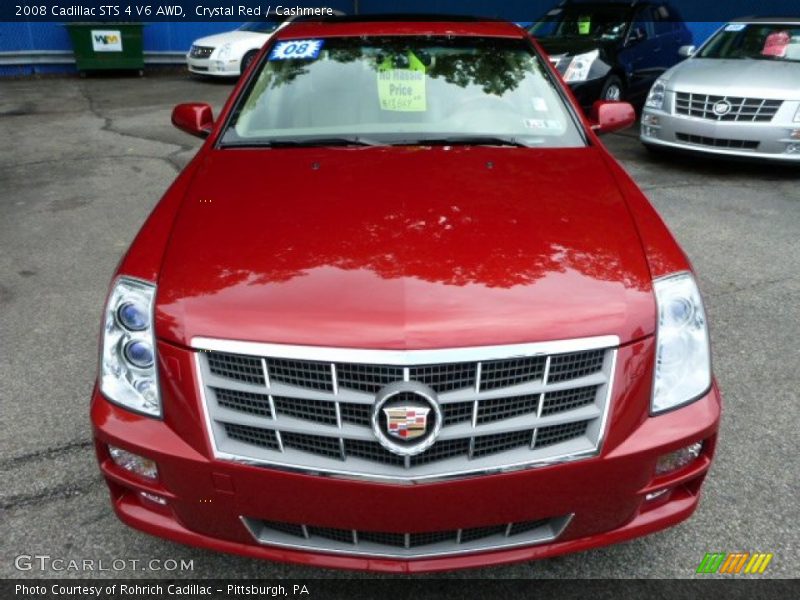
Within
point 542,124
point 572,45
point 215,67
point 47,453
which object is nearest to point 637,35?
point 572,45

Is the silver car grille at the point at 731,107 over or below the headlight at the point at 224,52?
over

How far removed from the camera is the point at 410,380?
177cm

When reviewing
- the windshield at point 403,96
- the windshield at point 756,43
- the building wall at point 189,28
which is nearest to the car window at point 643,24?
the windshield at point 756,43

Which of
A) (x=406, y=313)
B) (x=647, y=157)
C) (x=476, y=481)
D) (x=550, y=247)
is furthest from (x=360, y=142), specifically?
(x=647, y=157)

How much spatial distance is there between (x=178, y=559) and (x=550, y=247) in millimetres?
Result: 1567

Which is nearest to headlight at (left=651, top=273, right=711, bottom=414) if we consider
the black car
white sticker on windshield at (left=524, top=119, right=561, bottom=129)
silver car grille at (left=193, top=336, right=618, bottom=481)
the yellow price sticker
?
silver car grille at (left=193, top=336, right=618, bottom=481)

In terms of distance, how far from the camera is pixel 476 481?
1.83 m

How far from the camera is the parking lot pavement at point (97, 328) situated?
2.38 m

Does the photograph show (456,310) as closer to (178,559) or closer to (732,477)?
(178,559)

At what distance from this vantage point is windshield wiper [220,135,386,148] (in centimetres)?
296

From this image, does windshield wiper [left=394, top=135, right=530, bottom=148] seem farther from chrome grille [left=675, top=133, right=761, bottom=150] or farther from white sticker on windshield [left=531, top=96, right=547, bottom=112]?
chrome grille [left=675, top=133, right=761, bottom=150]

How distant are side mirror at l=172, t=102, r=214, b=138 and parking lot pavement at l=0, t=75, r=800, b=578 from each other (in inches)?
48.1

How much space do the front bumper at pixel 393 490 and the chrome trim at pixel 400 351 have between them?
11 centimetres

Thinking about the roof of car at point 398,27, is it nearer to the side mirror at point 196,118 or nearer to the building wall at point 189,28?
the side mirror at point 196,118
